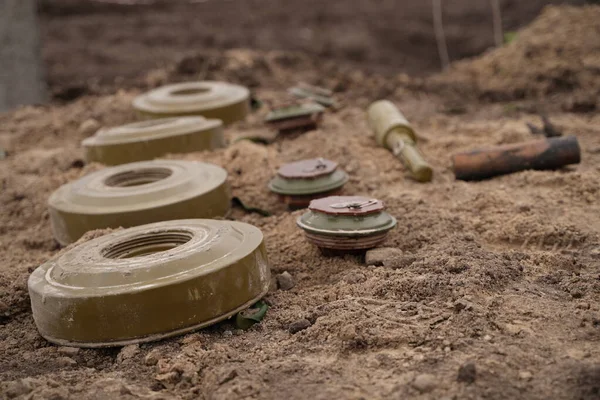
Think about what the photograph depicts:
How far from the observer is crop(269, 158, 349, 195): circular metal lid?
486cm

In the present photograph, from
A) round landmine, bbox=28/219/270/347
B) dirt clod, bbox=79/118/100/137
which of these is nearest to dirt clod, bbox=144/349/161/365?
round landmine, bbox=28/219/270/347

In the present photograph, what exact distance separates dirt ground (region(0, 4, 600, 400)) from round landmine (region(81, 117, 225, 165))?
0.12 metres

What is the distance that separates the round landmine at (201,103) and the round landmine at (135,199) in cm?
202

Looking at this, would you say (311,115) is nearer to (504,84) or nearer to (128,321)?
(504,84)

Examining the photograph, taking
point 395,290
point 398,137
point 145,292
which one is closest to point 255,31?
point 398,137

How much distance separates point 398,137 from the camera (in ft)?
19.3

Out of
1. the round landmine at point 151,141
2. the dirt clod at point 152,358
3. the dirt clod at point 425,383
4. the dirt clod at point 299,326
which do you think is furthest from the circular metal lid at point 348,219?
the round landmine at point 151,141

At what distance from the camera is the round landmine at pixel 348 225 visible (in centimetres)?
397

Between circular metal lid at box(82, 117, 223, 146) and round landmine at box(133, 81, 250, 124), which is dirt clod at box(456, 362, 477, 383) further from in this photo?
round landmine at box(133, 81, 250, 124)

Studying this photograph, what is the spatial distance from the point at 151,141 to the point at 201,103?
1419mm

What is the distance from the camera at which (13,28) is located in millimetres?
9492

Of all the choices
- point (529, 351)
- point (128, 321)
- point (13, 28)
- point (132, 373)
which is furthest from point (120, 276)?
point (13, 28)

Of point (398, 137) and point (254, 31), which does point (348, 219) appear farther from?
point (254, 31)

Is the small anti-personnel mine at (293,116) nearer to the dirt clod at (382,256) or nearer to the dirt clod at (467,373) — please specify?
the dirt clod at (382,256)
